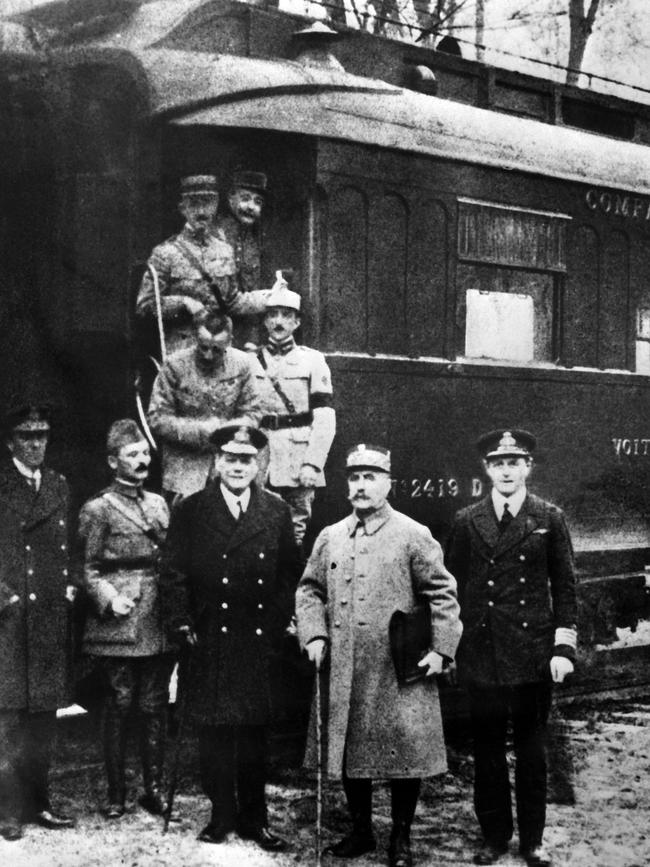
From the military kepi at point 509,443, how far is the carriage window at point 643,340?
315 centimetres

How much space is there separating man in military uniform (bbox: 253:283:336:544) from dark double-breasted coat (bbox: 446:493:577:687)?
1.15m

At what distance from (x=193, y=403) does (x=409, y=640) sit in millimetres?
1569

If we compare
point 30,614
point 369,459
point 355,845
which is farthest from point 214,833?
point 369,459

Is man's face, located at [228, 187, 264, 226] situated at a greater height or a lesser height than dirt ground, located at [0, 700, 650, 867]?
greater

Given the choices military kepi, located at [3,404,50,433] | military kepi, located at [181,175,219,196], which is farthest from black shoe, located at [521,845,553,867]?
military kepi, located at [181,175,219,196]

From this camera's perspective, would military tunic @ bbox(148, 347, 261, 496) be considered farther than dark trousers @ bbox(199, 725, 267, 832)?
Yes

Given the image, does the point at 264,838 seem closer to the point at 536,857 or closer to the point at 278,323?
the point at 536,857

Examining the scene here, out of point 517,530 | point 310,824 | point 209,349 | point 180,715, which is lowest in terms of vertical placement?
point 310,824

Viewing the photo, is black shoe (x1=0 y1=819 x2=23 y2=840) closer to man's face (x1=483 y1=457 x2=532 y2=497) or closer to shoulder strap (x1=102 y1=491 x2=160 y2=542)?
shoulder strap (x1=102 y1=491 x2=160 y2=542)

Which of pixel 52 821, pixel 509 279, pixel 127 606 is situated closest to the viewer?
pixel 52 821

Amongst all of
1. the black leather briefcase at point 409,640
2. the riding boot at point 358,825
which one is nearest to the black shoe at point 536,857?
the riding boot at point 358,825

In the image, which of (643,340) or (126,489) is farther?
(643,340)

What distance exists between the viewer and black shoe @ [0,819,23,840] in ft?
16.1

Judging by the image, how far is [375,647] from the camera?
190 inches
